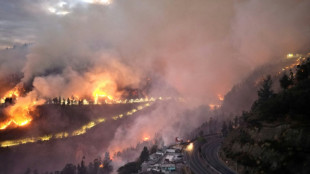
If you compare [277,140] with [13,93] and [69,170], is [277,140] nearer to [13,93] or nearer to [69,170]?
[69,170]

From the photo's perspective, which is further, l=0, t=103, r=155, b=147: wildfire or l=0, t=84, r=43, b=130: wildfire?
l=0, t=84, r=43, b=130: wildfire

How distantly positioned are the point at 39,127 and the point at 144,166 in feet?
378

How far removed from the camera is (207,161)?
6650cm

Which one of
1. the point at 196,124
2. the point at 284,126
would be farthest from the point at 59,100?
the point at 284,126

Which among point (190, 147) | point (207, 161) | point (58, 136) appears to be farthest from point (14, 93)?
point (207, 161)

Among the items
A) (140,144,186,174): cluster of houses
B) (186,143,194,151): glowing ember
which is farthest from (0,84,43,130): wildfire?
(186,143,194,151): glowing ember

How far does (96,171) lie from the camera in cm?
11756

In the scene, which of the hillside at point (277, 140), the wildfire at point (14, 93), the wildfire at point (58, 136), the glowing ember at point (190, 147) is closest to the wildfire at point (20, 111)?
the wildfire at point (14, 93)

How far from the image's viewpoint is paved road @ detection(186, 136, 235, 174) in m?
59.1

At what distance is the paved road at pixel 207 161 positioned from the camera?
194 feet

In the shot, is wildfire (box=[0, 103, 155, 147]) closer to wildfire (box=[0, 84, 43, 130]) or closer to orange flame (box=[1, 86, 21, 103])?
wildfire (box=[0, 84, 43, 130])

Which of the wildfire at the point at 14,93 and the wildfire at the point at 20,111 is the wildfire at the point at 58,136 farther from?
the wildfire at the point at 14,93

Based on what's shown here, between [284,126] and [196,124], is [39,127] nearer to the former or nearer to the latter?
[196,124]

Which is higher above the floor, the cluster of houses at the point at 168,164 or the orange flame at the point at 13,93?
the orange flame at the point at 13,93
